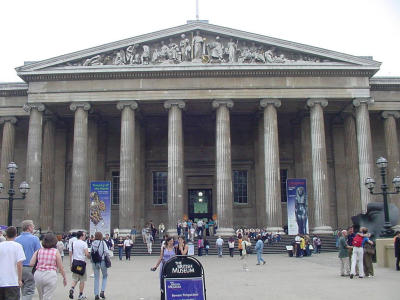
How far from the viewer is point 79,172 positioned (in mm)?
36219

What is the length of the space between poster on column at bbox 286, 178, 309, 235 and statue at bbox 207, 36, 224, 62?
10738mm

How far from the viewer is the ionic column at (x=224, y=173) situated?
1401 inches

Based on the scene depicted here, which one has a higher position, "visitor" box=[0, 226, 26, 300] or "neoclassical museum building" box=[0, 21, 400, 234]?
"neoclassical museum building" box=[0, 21, 400, 234]

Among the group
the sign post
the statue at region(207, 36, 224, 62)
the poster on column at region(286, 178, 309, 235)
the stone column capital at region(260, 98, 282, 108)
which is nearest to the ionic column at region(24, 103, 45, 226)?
the statue at region(207, 36, 224, 62)

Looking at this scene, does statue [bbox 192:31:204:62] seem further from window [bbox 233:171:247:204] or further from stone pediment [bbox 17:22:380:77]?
window [bbox 233:171:247:204]

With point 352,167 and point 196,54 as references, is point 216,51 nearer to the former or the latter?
point 196,54

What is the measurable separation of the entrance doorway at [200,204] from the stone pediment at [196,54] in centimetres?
1250

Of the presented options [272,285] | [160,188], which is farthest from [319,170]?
[272,285]

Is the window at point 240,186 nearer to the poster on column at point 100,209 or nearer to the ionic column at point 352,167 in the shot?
the ionic column at point 352,167

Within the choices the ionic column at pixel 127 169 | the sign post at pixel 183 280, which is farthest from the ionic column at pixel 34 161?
the sign post at pixel 183 280

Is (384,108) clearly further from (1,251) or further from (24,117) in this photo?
(1,251)

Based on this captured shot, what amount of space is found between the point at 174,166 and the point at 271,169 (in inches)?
276

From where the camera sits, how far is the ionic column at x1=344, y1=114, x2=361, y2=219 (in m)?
39.6

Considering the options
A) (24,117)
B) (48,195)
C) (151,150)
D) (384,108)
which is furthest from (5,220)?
(384,108)
